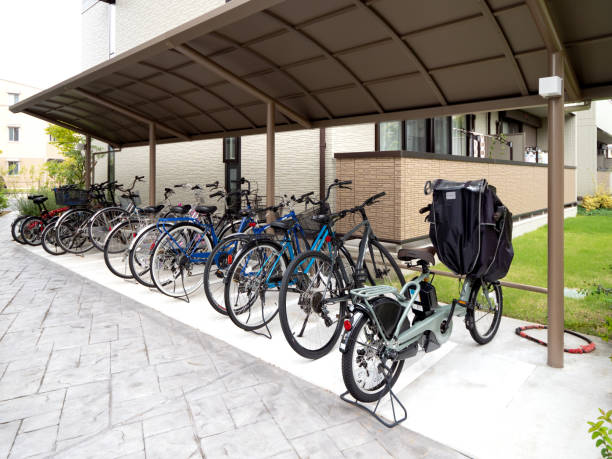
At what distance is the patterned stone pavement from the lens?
2193mm

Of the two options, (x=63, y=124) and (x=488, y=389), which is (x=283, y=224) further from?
(x=63, y=124)

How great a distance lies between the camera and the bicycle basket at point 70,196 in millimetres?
7270

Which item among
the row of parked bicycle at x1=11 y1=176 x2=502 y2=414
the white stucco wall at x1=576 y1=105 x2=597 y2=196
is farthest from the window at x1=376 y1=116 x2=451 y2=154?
the white stucco wall at x1=576 y1=105 x2=597 y2=196

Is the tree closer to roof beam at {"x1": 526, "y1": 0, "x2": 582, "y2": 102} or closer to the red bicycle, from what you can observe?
the red bicycle

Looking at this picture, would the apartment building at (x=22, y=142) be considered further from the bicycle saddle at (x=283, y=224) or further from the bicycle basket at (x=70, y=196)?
the bicycle saddle at (x=283, y=224)

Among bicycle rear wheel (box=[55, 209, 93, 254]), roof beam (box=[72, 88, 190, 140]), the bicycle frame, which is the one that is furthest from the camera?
bicycle rear wheel (box=[55, 209, 93, 254])

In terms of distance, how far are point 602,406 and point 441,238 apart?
1395 millimetres

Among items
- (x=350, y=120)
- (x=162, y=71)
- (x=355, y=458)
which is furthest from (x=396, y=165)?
(x=355, y=458)

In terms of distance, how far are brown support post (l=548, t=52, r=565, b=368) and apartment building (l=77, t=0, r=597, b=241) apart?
3.89m

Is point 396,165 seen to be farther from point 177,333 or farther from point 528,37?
point 177,333

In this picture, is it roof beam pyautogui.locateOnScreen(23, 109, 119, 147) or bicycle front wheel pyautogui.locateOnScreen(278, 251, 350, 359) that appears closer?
bicycle front wheel pyautogui.locateOnScreen(278, 251, 350, 359)

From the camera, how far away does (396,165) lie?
7008mm

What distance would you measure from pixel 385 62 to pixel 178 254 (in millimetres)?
2915

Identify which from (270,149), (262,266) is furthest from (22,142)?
(262,266)
